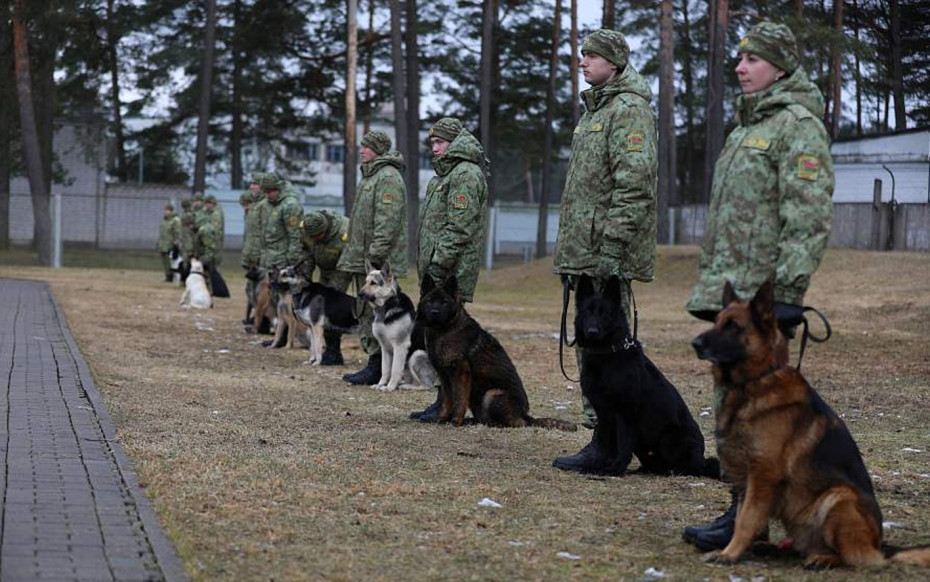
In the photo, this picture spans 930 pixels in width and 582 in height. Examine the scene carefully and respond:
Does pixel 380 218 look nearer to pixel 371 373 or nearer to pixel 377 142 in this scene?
pixel 377 142

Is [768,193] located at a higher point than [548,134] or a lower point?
lower

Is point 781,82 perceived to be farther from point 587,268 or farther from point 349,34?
point 349,34

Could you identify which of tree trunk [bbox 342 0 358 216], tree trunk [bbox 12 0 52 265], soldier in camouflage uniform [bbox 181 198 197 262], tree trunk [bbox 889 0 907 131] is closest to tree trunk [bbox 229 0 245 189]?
tree trunk [bbox 12 0 52 265]

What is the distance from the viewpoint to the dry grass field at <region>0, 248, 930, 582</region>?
5215 millimetres

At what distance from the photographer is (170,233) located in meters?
32.2

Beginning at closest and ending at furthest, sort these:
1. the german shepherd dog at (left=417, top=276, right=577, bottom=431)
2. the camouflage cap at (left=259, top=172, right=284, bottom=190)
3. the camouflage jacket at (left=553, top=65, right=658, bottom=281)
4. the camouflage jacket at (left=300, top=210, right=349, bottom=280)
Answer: the camouflage jacket at (left=553, top=65, right=658, bottom=281)
the german shepherd dog at (left=417, top=276, right=577, bottom=431)
the camouflage jacket at (left=300, top=210, right=349, bottom=280)
the camouflage cap at (left=259, top=172, right=284, bottom=190)

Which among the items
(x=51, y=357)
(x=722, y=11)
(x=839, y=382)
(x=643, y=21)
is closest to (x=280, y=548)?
(x=51, y=357)

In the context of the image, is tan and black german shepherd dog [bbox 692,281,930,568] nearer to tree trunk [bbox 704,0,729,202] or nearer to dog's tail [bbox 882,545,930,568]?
dog's tail [bbox 882,545,930,568]

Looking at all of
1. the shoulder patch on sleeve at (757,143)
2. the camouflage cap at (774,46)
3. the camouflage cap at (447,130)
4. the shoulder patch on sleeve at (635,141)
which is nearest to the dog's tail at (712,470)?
the shoulder patch on sleeve at (635,141)

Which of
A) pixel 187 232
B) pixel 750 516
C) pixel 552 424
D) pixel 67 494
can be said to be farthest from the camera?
pixel 187 232

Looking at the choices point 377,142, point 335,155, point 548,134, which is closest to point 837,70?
point 548,134

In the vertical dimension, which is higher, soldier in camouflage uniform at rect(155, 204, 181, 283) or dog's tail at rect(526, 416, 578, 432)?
soldier in camouflage uniform at rect(155, 204, 181, 283)

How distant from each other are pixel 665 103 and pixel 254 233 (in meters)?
19.9

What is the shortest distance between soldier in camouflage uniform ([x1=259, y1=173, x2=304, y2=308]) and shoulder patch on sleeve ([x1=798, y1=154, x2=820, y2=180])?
1118 centimetres
